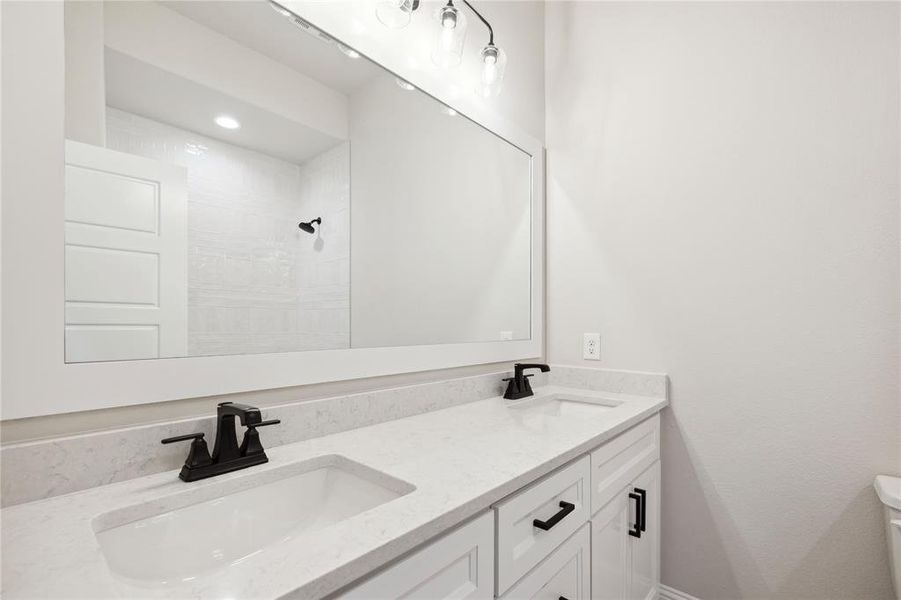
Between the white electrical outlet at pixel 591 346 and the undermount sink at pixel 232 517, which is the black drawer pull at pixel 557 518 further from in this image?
the white electrical outlet at pixel 591 346

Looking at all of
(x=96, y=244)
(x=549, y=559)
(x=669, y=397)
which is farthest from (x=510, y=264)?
(x=96, y=244)

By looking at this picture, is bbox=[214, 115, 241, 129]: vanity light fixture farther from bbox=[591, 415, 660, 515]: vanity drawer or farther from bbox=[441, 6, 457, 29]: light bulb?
bbox=[591, 415, 660, 515]: vanity drawer

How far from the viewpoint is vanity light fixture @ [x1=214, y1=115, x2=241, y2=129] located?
0.93 metres

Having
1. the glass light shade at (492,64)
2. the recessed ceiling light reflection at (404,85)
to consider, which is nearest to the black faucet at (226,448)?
the recessed ceiling light reflection at (404,85)

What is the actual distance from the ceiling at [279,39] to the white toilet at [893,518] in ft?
5.70

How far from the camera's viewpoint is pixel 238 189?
37.4 inches

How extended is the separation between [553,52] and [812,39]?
3.04ft

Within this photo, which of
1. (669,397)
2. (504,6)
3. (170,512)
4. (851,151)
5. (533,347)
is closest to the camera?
(170,512)

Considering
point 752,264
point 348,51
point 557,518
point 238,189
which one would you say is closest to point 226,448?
point 238,189

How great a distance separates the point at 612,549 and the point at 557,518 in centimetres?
43

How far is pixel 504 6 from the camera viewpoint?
5.69 ft

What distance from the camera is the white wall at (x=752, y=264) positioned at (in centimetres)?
127

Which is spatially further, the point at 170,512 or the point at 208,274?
the point at 208,274

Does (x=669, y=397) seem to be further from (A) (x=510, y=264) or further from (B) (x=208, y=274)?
(B) (x=208, y=274)
